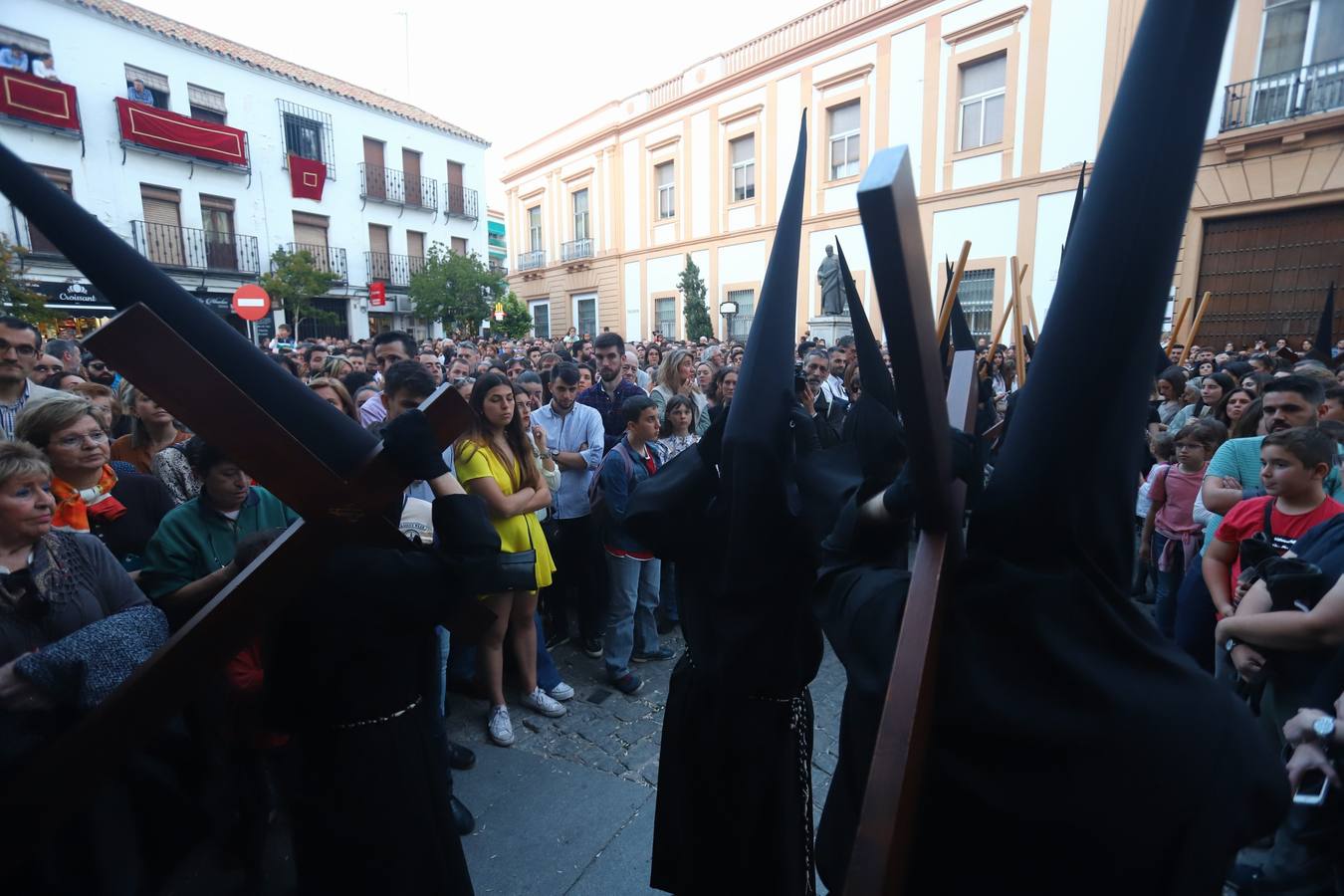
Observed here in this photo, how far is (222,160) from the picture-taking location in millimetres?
18109

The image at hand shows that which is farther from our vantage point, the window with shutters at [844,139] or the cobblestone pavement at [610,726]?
the window with shutters at [844,139]

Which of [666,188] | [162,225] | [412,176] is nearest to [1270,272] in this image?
[666,188]

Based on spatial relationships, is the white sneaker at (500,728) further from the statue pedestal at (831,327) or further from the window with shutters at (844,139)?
the window with shutters at (844,139)

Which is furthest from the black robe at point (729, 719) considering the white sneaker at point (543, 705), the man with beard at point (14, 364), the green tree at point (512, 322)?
the green tree at point (512, 322)

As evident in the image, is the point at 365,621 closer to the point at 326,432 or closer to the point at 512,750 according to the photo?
the point at 326,432

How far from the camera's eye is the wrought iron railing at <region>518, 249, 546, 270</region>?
29141 millimetres

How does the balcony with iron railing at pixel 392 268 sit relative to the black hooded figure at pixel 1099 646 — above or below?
above

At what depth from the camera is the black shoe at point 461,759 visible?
10.6 ft

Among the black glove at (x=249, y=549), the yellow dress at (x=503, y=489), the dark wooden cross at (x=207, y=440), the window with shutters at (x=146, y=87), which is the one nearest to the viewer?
the dark wooden cross at (x=207, y=440)

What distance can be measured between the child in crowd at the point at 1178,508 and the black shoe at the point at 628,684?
3108 millimetres

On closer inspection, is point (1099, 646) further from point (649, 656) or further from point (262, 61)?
point (262, 61)

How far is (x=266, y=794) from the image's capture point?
9.08 ft

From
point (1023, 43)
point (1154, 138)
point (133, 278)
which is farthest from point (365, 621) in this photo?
point (1023, 43)

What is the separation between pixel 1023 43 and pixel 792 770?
17184 millimetres
